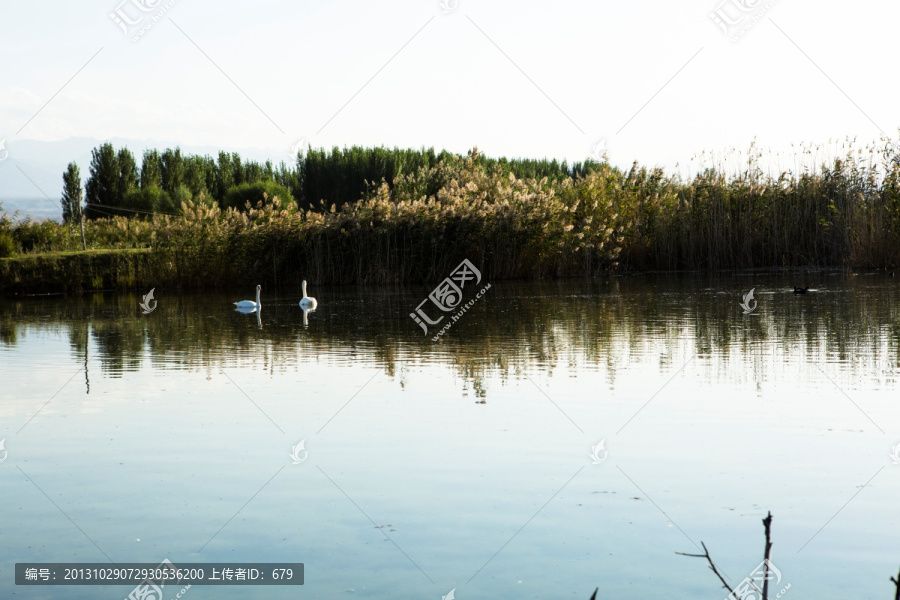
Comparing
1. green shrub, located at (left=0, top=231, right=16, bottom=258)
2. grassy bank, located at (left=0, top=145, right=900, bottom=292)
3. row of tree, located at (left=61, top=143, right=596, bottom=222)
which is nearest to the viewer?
grassy bank, located at (left=0, top=145, right=900, bottom=292)

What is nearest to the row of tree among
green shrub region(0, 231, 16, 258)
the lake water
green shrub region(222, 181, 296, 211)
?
green shrub region(222, 181, 296, 211)

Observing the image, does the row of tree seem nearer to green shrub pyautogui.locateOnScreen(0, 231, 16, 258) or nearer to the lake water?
green shrub pyautogui.locateOnScreen(0, 231, 16, 258)

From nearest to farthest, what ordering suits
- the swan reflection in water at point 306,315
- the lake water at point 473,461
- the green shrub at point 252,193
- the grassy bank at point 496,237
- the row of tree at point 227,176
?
the lake water at point 473,461 < the swan reflection in water at point 306,315 < the grassy bank at point 496,237 < the green shrub at point 252,193 < the row of tree at point 227,176

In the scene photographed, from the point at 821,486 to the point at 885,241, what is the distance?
70.2ft

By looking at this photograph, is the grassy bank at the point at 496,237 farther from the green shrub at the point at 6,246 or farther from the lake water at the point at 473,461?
the lake water at the point at 473,461

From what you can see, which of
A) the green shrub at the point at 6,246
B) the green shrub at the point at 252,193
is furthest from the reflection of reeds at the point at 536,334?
the green shrub at the point at 252,193

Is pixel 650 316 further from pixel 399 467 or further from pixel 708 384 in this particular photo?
pixel 399 467

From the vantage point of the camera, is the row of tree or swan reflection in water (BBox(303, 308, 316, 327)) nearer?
swan reflection in water (BBox(303, 308, 316, 327))

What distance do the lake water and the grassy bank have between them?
1392 centimetres

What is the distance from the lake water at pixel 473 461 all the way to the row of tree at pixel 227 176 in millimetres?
33280

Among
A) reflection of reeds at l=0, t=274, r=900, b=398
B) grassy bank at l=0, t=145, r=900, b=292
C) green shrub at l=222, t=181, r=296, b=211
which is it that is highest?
green shrub at l=222, t=181, r=296, b=211

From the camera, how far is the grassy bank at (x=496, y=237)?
26.2 metres

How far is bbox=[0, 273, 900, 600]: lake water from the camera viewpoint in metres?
4.32

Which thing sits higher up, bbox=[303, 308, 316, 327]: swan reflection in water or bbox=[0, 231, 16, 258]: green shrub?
bbox=[0, 231, 16, 258]: green shrub
